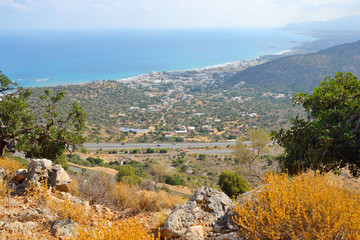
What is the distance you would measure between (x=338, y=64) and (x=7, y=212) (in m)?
92.0

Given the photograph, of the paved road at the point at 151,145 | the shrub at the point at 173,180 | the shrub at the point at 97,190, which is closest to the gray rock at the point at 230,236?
the shrub at the point at 97,190

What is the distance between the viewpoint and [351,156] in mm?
5676

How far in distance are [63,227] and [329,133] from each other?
5.55m

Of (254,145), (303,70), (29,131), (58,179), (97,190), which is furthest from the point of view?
(303,70)

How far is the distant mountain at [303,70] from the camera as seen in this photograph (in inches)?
2982

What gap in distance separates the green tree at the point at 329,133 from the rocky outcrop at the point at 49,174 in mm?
4844

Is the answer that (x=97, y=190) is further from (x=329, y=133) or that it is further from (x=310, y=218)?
(x=329, y=133)

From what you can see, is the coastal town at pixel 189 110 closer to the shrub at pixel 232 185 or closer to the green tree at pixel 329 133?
the shrub at pixel 232 185

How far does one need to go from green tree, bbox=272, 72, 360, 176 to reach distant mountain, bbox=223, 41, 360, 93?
2838 inches

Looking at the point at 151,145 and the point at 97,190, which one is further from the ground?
the point at 97,190

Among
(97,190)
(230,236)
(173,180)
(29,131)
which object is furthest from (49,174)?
(173,180)

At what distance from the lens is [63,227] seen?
3.37 metres

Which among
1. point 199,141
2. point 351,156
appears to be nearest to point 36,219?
point 351,156

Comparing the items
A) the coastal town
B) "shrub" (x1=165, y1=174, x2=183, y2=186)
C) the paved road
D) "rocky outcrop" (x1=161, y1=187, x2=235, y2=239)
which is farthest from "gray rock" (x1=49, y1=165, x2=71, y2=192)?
the coastal town
